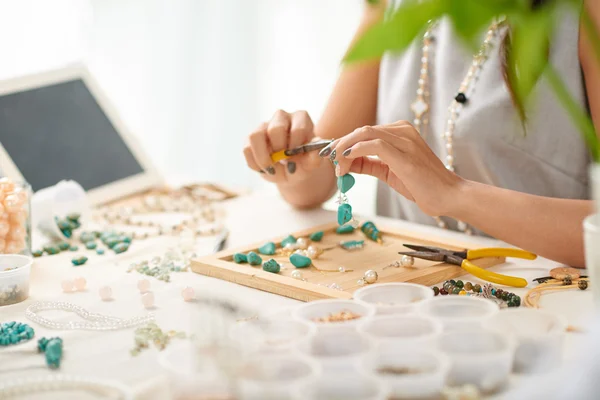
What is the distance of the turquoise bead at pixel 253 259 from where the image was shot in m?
1.10

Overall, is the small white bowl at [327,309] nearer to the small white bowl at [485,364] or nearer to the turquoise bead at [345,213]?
the small white bowl at [485,364]

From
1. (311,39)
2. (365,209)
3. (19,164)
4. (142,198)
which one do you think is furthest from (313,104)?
(19,164)

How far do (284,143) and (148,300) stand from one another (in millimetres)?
501

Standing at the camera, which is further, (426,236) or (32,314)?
(426,236)

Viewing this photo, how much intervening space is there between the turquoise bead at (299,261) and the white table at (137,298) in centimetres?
9

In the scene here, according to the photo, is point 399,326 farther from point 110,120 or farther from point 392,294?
point 110,120

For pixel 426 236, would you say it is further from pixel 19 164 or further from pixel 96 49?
pixel 96 49

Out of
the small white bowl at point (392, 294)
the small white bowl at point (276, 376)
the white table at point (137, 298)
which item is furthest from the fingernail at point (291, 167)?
the small white bowl at point (276, 376)

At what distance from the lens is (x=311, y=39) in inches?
115

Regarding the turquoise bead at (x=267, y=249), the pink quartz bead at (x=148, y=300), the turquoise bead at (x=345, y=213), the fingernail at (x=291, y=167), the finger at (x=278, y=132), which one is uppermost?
the finger at (x=278, y=132)

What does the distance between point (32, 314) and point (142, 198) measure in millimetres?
753

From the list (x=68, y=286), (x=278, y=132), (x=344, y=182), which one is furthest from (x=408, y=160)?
(x=68, y=286)

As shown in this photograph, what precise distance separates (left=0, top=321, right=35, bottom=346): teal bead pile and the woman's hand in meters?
0.52

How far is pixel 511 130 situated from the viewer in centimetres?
140
